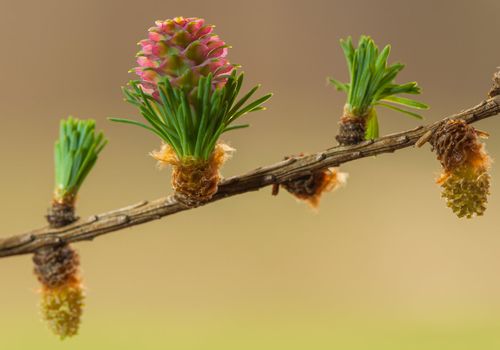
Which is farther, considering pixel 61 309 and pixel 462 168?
pixel 61 309

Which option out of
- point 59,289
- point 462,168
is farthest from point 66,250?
point 462,168

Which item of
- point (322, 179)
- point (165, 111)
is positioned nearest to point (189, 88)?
point (165, 111)

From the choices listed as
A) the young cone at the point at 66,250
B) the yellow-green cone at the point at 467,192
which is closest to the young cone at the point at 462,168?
the yellow-green cone at the point at 467,192

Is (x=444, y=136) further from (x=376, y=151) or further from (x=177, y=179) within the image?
(x=177, y=179)

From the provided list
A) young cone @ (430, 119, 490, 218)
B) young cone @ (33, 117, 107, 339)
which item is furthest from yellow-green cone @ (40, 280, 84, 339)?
young cone @ (430, 119, 490, 218)

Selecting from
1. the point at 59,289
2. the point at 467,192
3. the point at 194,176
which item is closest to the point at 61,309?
the point at 59,289

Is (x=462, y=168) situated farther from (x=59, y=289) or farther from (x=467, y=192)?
(x=59, y=289)
